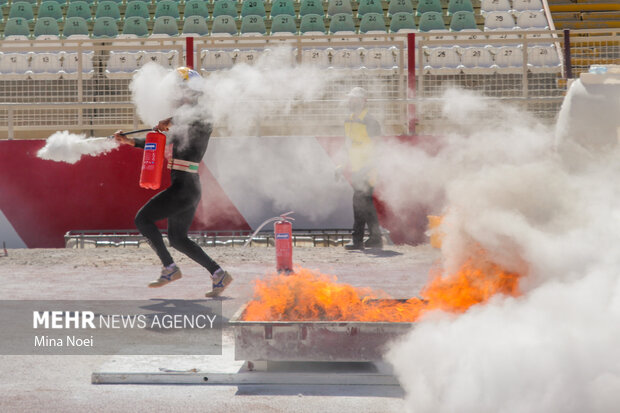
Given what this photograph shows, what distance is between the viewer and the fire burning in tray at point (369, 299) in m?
5.02

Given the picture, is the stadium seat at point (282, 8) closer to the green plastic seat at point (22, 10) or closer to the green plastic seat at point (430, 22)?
the green plastic seat at point (430, 22)

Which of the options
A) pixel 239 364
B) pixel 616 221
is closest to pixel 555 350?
pixel 616 221

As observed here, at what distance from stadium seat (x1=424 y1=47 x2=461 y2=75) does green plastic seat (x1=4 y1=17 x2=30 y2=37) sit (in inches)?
410

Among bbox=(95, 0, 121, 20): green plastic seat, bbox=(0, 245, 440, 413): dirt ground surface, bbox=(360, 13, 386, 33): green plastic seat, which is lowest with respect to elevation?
bbox=(0, 245, 440, 413): dirt ground surface

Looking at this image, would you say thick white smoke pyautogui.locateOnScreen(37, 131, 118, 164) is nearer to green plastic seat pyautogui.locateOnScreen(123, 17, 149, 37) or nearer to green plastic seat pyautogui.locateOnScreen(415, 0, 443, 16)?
green plastic seat pyautogui.locateOnScreen(123, 17, 149, 37)

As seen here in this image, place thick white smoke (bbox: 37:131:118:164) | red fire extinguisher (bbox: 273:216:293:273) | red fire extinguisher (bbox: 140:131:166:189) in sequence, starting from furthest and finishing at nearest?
red fire extinguisher (bbox: 273:216:293:273) → thick white smoke (bbox: 37:131:118:164) → red fire extinguisher (bbox: 140:131:166:189)

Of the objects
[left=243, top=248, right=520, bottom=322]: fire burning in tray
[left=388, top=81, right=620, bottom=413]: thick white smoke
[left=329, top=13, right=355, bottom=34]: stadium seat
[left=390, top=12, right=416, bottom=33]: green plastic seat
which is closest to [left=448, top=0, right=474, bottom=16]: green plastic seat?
[left=390, top=12, right=416, bottom=33]: green plastic seat

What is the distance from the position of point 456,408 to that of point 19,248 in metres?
10.9

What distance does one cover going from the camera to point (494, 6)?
62.5ft

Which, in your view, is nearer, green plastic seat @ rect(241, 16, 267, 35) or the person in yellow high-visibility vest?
the person in yellow high-visibility vest

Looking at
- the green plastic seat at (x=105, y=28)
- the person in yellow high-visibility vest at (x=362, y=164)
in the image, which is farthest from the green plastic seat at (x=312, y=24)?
the person in yellow high-visibility vest at (x=362, y=164)

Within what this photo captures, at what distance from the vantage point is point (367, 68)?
45.9 feet

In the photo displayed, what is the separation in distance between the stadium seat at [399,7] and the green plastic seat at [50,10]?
341 inches

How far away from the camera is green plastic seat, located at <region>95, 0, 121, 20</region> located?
19.7 m
